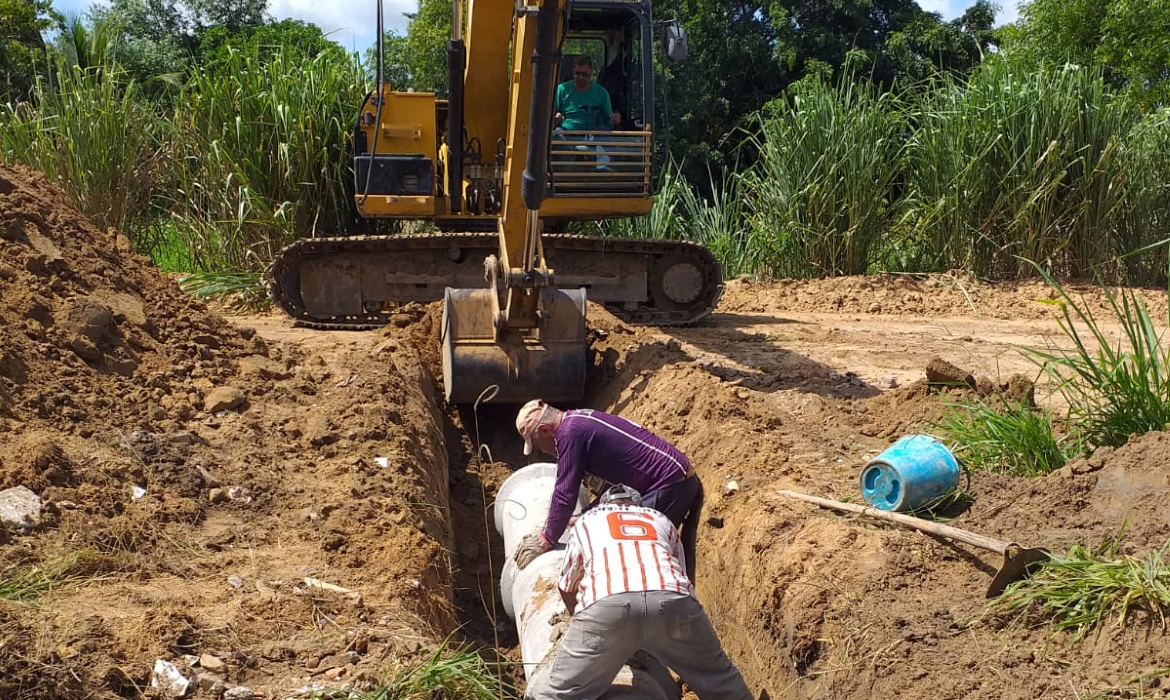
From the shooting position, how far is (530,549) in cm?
507

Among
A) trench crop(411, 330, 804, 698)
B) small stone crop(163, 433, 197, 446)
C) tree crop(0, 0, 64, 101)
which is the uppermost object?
tree crop(0, 0, 64, 101)

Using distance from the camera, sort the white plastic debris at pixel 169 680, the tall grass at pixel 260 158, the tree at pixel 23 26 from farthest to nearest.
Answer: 1. the tree at pixel 23 26
2. the tall grass at pixel 260 158
3. the white plastic debris at pixel 169 680

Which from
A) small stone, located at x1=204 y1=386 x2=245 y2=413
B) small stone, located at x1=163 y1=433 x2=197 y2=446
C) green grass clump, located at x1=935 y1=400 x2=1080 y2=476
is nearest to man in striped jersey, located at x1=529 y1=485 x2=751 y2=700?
green grass clump, located at x1=935 y1=400 x2=1080 y2=476

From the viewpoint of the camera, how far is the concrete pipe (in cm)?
416

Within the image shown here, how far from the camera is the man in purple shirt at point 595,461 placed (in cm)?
497

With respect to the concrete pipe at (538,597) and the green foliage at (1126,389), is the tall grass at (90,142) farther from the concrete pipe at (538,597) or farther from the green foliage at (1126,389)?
the green foliage at (1126,389)

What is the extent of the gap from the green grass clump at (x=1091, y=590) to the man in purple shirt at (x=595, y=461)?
1735 mm

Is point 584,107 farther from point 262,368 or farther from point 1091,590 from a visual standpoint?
point 1091,590

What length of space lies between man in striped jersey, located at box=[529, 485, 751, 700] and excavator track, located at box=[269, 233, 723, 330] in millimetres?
6159

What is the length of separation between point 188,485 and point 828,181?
9601 mm

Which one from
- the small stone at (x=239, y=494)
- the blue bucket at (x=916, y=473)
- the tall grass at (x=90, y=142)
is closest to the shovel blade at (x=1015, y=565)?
the blue bucket at (x=916, y=473)

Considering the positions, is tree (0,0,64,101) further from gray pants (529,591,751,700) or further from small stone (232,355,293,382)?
gray pants (529,591,751,700)

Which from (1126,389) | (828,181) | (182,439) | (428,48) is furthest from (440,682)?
(428,48)

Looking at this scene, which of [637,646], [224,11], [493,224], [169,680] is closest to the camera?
[169,680]
